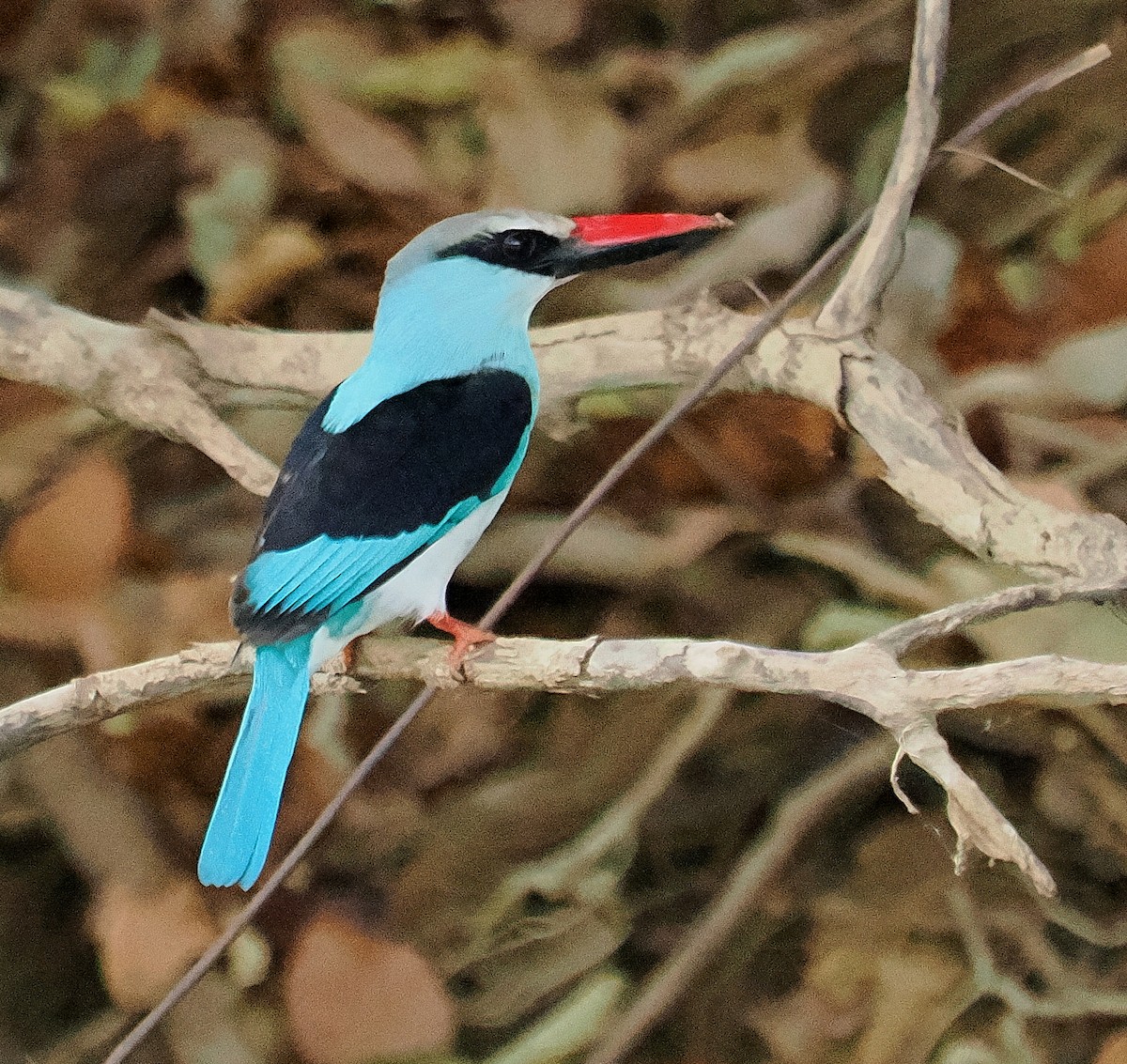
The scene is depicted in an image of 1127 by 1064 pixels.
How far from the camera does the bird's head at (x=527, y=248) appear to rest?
0.99 metres

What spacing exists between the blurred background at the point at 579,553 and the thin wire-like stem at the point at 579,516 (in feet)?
0.11

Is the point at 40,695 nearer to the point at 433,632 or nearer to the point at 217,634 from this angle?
the point at 217,634

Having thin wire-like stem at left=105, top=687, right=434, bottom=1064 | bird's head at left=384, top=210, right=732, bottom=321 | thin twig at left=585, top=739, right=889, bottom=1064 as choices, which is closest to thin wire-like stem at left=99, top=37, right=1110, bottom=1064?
thin wire-like stem at left=105, top=687, right=434, bottom=1064

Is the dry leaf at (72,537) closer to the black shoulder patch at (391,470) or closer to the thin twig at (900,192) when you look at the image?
the black shoulder patch at (391,470)

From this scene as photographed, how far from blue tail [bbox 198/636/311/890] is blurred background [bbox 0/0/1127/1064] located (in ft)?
0.27

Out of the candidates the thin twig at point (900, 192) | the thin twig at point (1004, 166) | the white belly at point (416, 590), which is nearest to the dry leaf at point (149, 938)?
the white belly at point (416, 590)

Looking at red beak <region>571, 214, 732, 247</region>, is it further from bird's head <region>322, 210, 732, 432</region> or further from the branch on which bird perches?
the branch on which bird perches

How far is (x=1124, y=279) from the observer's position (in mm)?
1057

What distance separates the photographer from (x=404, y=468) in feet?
3.03

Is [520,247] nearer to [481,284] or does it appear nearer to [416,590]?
[481,284]

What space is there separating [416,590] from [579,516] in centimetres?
13

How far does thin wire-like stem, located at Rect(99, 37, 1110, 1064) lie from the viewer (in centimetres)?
91

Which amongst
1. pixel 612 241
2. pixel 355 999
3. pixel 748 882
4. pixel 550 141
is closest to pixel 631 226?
pixel 612 241

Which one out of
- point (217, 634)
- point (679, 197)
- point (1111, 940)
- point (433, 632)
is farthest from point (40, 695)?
point (1111, 940)
